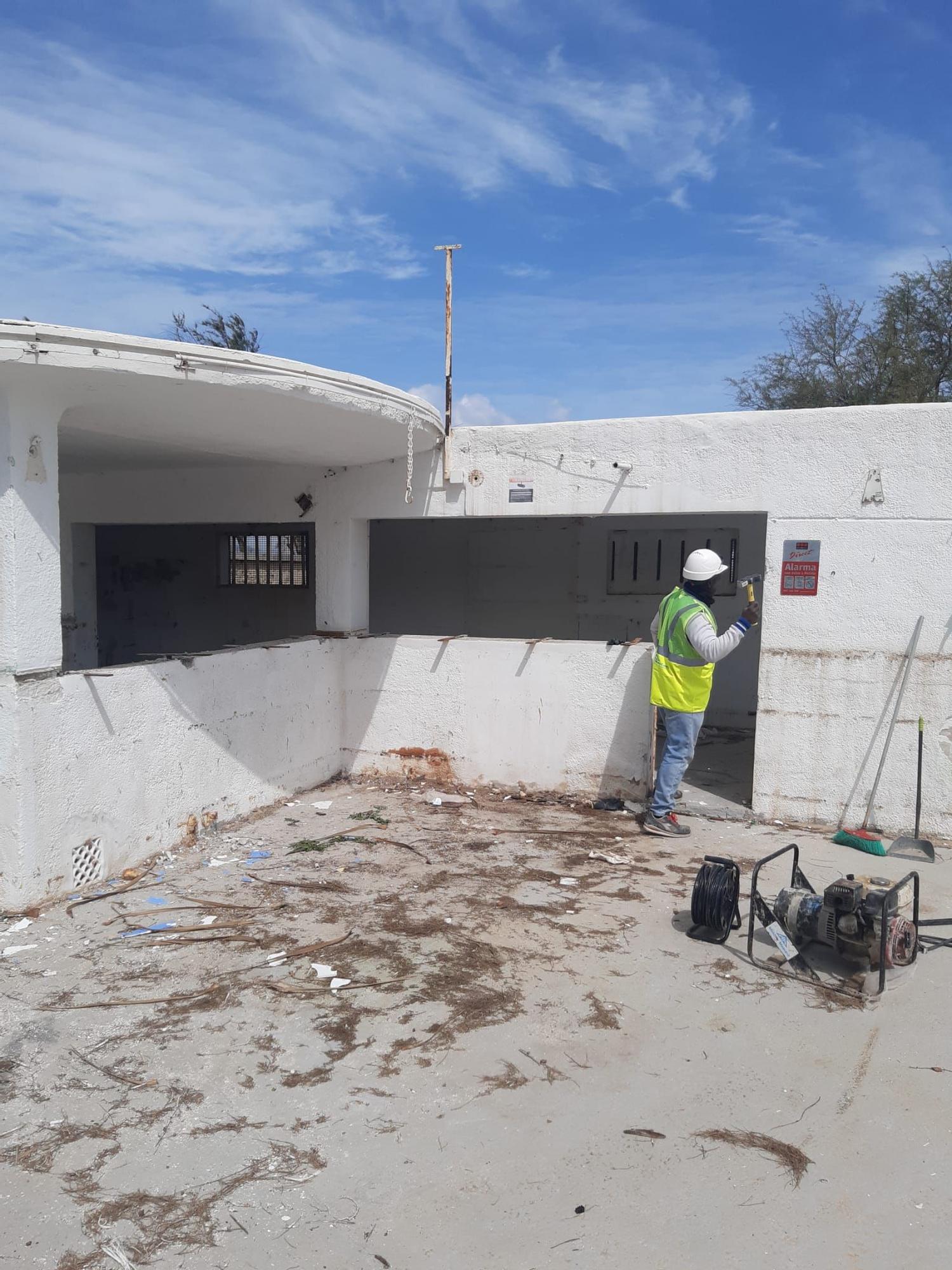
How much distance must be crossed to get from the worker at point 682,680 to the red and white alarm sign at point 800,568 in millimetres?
369

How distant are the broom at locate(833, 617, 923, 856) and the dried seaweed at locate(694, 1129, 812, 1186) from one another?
11.6 ft

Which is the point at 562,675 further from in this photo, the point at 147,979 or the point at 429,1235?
the point at 429,1235

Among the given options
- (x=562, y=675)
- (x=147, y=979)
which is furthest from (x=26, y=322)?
(x=562, y=675)

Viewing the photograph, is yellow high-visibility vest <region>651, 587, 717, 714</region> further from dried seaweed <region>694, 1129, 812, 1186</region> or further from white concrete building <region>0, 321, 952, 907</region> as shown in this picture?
dried seaweed <region>694, 1129, 812, 1186</region>

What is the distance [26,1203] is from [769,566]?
5784mm

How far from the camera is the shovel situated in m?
6.05

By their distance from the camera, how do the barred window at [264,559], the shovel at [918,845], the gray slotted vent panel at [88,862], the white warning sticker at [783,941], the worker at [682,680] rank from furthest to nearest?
the barred window at [264,559] < the worker at [682,680] < the shovel at [918,845] < the gray slotted vent panel at [88,862] < the white warning sticker at [783,941]

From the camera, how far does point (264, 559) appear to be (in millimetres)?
13195

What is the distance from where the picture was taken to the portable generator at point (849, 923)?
13.5 feet

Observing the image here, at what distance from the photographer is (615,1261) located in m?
2.53

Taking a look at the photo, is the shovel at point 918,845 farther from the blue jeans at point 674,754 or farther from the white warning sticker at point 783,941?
the white warning sticker at point 783,941

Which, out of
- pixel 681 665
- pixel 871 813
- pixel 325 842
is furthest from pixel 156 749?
pixel 871 813

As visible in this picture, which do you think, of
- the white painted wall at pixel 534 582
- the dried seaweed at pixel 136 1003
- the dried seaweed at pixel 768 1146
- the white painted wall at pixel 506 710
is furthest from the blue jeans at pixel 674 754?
the white painted wall at pixel 534 582

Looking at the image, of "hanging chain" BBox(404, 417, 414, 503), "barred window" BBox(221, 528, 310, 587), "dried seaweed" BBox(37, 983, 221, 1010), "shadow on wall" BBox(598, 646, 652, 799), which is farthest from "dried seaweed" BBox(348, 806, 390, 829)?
"barred window" BBox(221, 528, 310, 587)
